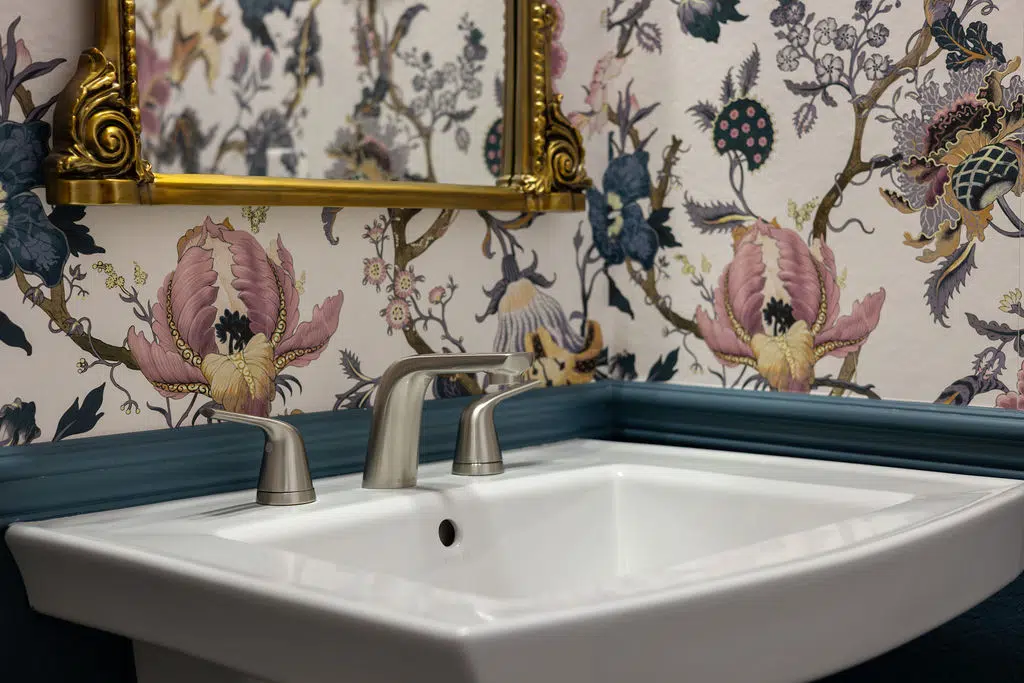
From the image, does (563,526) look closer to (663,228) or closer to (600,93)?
(663,228)

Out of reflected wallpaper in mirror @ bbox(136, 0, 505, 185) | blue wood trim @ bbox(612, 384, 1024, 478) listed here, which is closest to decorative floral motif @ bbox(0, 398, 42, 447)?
reflected wallpaper in mirror @ bbox(136, 0, 505, 185)

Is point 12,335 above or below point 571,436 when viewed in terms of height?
above

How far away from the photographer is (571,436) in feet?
5.05

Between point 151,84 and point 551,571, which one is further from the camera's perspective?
point 551,571

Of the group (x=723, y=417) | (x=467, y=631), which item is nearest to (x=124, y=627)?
(x=467, y=631)

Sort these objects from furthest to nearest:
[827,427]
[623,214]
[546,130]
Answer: [623,214], [546,130], [827,427]

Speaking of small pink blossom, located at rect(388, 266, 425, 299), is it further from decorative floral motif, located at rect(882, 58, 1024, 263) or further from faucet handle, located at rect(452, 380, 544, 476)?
decorative floral motif, located at rect(882, 58, 1024, 263)

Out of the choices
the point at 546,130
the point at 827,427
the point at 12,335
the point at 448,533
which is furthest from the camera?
the point at 546,130

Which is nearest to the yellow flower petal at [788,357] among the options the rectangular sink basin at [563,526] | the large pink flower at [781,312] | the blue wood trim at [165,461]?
the large pink flower at [781,312]

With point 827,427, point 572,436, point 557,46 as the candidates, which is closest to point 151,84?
point 557,46

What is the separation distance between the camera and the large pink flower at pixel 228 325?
1146 millimetres

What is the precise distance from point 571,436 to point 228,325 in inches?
20.4

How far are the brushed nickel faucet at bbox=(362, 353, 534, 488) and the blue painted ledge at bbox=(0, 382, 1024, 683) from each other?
93 millimetres

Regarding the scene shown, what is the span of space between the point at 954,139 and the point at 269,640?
2.96 feet
